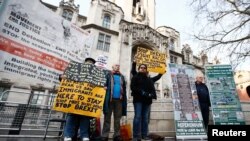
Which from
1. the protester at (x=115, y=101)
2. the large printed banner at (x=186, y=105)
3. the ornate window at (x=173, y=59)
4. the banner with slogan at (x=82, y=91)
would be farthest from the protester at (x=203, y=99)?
the ornate window at (x=173, y=59)

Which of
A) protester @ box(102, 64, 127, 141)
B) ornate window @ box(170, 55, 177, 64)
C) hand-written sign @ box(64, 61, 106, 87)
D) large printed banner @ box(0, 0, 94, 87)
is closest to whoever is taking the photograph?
large printed banner @ box(0, 0, 94, 87)

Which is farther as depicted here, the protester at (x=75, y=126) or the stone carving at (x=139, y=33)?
the stone carving at (x=139, y=33)

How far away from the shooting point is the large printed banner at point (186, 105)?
20.1ft

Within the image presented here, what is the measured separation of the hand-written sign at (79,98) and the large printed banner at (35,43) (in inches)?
38.1

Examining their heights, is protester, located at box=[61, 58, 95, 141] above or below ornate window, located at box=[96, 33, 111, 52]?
below

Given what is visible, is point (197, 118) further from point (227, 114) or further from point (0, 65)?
point (0, 65)

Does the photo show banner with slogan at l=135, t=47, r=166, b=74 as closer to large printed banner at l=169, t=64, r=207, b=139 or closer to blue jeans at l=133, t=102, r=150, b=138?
large printed banner at l=169, t=64, r=207, b=139

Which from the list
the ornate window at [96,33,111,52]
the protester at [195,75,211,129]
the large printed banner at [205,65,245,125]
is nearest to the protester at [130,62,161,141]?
the protester at [195,75,211,129]

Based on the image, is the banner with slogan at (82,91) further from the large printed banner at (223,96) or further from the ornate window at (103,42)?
the ornate window at (103,42)

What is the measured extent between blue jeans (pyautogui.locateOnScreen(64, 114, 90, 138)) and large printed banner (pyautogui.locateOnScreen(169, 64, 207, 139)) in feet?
10.1

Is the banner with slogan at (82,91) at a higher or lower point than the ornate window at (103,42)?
lower

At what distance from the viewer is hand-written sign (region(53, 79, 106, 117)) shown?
4215 millimetres

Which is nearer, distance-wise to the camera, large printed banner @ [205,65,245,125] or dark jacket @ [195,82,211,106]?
dark jacket @ [195,82,211,106]

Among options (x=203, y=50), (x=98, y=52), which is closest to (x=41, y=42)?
(x=203, y=50)
